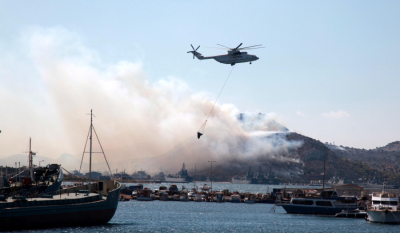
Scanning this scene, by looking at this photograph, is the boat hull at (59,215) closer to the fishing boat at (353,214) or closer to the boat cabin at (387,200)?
the boat cabin at (387,200)

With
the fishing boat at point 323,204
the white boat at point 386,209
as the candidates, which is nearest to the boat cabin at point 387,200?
the white boat at point 386,209

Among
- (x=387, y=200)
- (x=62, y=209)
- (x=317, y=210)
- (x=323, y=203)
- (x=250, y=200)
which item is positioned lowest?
(x=250, y=200)

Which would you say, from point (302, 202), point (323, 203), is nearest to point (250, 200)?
point (302, 202)

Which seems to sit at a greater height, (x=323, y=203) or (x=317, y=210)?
(x=323, y=203)

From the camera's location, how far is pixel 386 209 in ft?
330

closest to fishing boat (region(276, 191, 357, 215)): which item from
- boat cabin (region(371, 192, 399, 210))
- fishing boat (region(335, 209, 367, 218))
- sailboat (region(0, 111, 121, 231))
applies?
fishing boat (region(335, 209, 367, 218))

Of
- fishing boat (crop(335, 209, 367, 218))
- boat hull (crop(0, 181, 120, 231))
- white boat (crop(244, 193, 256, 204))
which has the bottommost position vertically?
white boat (crop(244, 193, 256, 204))

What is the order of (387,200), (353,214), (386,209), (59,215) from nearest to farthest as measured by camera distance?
1. (59,215)
2. (386,209)
3. (387,200)
4. (353,214)

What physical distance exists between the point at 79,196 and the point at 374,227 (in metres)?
54.9

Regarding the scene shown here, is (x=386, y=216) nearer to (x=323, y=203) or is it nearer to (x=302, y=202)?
(x=323, y=203)

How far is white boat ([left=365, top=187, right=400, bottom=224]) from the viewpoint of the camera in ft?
329

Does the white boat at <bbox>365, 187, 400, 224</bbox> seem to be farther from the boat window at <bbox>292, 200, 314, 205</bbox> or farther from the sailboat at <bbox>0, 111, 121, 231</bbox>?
the sailboat at <bbox>0, 111, 121, 231</bbox>

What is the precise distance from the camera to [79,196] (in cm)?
8131

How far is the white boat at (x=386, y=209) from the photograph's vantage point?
100 meters
